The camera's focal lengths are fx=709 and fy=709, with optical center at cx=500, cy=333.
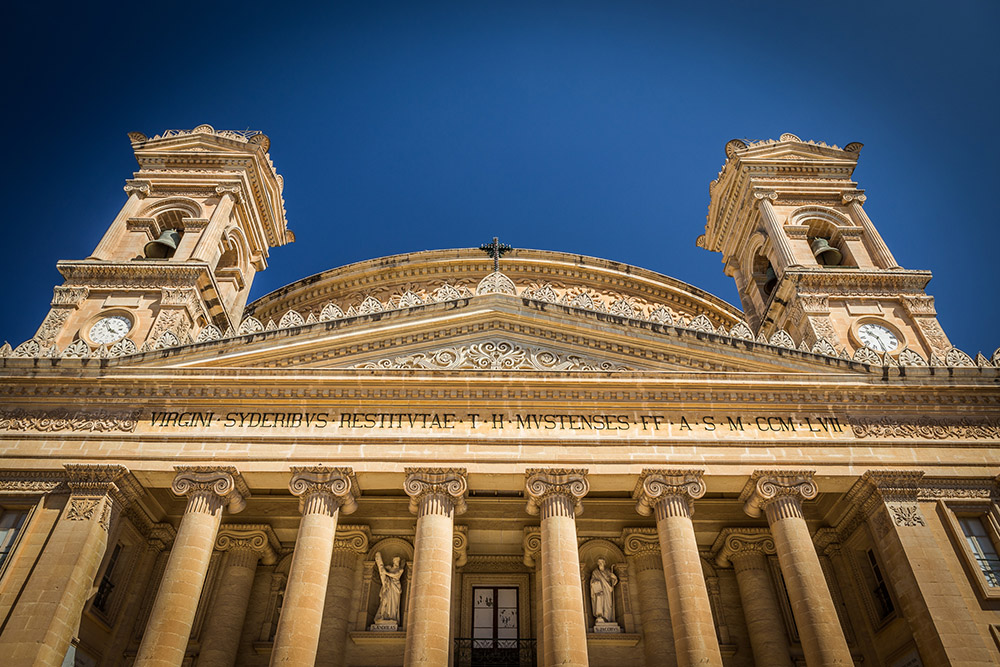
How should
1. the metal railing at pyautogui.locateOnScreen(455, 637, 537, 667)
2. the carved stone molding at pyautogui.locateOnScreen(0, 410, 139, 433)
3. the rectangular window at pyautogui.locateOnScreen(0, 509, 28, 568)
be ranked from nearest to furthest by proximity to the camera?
the rectangular window at pyautogui.locateOnScreen(0, 509, 28, 568) → the carved stone molding at pyautogui.locateOnScreen(0, 410, 139, 433) → the metal railing at pyautogui.locateOnScreen(455, 637, 537, 667)

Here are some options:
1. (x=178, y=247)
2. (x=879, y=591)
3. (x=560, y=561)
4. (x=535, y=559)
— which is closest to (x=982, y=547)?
(x=879, y=591)

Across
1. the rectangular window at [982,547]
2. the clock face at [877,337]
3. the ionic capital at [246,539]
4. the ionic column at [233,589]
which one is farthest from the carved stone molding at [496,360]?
the clock face at [877,337]

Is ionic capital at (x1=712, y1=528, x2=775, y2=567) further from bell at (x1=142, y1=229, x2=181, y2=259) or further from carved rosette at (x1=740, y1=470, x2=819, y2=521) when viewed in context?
bell at (x1=142, y1=229, x2=181, y2=259)

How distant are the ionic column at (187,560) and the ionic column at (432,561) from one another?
3.98 meters

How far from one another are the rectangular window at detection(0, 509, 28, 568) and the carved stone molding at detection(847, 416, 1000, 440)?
18704mm

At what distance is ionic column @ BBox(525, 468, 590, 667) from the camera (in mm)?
13195

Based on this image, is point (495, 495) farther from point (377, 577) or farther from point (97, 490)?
point (97, 490)

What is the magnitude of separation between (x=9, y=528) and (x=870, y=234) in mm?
28323

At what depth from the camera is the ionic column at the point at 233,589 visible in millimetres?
16344

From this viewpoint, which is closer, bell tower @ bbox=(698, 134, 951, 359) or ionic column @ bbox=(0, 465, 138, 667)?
ionic column @ bbox=(0, 465, 138, 667)

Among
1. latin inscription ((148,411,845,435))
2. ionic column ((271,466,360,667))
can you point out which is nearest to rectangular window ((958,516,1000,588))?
latin inscription ((148,411,845,435))

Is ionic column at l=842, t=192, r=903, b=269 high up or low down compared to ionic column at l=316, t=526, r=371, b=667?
up

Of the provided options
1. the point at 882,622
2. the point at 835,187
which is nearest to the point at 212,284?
the point at 882,622

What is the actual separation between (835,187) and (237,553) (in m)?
25.9
